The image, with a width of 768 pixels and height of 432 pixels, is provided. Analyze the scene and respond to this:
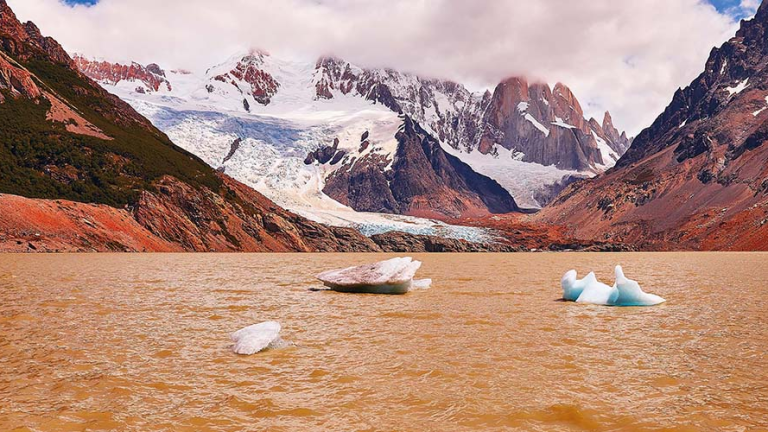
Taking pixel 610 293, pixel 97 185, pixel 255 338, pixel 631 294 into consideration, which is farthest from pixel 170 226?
pixel 255 338

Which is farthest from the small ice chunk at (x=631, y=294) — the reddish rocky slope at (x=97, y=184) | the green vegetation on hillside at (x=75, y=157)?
the green vegetation on hillside at (x=75, y=157)

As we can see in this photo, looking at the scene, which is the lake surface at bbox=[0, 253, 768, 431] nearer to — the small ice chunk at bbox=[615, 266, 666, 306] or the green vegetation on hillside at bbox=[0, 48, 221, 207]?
the small ice chunk at bbox=[615, 266, 666, 306]

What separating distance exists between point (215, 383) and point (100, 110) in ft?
500

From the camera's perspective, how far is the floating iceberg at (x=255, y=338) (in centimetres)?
1321

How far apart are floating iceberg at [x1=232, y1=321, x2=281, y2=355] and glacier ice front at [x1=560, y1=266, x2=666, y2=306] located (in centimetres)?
1457

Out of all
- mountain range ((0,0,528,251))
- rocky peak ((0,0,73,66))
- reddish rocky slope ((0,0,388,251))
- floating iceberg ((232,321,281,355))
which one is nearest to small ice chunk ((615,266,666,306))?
floating iceberg ((232,321,281,355))

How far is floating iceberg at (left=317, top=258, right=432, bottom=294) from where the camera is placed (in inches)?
1083

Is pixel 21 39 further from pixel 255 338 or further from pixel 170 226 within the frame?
pixel 255 338

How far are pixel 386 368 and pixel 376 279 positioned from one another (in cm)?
1608

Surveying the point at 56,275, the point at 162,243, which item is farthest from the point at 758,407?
the point at 162,243

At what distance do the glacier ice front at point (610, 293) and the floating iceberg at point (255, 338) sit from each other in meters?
14.6

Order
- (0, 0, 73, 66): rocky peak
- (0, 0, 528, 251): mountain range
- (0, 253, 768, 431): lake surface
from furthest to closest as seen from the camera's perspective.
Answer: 1. (0, 0, 73, 66): rocky peak
2. (0, 0, 528, 251): mountain range
3. (0, 253, 768, 431): lake surface

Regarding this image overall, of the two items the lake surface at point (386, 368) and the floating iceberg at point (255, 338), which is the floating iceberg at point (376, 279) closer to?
the lake surface at point (386, 368)

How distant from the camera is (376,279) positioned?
90.3 ft
